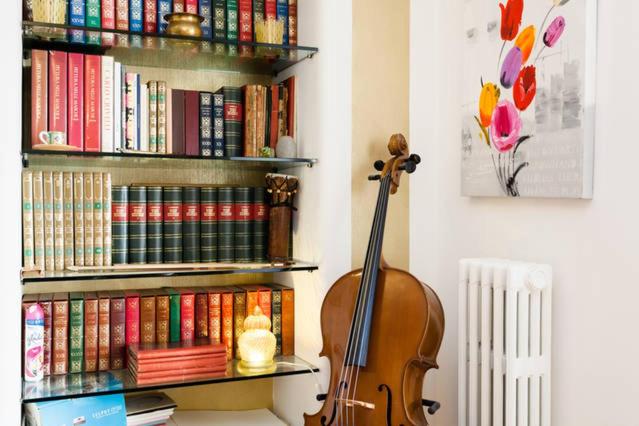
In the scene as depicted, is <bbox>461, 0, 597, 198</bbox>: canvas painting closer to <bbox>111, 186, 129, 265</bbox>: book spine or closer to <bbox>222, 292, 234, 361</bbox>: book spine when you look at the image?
<bbox>222, 292, 234, 361</bbox>: book spine

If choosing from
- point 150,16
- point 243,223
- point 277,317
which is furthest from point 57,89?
point 277,317

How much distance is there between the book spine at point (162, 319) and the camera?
248 centimetres

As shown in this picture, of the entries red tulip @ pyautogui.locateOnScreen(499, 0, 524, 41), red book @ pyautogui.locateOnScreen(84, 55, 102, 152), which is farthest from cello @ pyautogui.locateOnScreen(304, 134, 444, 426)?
red book @ pyautogui.locateOnScreen(84, 55, 102, 152)

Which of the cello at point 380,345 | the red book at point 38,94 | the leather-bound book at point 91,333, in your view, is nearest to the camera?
the cello at point 380,345

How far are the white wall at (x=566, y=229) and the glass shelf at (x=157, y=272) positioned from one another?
478mm

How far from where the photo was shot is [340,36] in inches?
96.7

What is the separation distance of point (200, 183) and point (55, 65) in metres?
0.68

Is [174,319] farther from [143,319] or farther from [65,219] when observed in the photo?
[65,219]

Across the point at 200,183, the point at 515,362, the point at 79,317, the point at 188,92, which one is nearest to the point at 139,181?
the point at 200,183

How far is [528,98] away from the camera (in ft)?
7.10

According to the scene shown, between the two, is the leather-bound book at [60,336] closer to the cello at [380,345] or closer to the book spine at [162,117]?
the book spine at [162,117]

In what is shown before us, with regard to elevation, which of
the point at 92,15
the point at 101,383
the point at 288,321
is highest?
the point at 92,15

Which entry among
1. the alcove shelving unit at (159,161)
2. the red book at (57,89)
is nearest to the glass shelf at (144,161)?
the alcove shelving unit at (159,161)

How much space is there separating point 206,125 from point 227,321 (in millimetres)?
674
